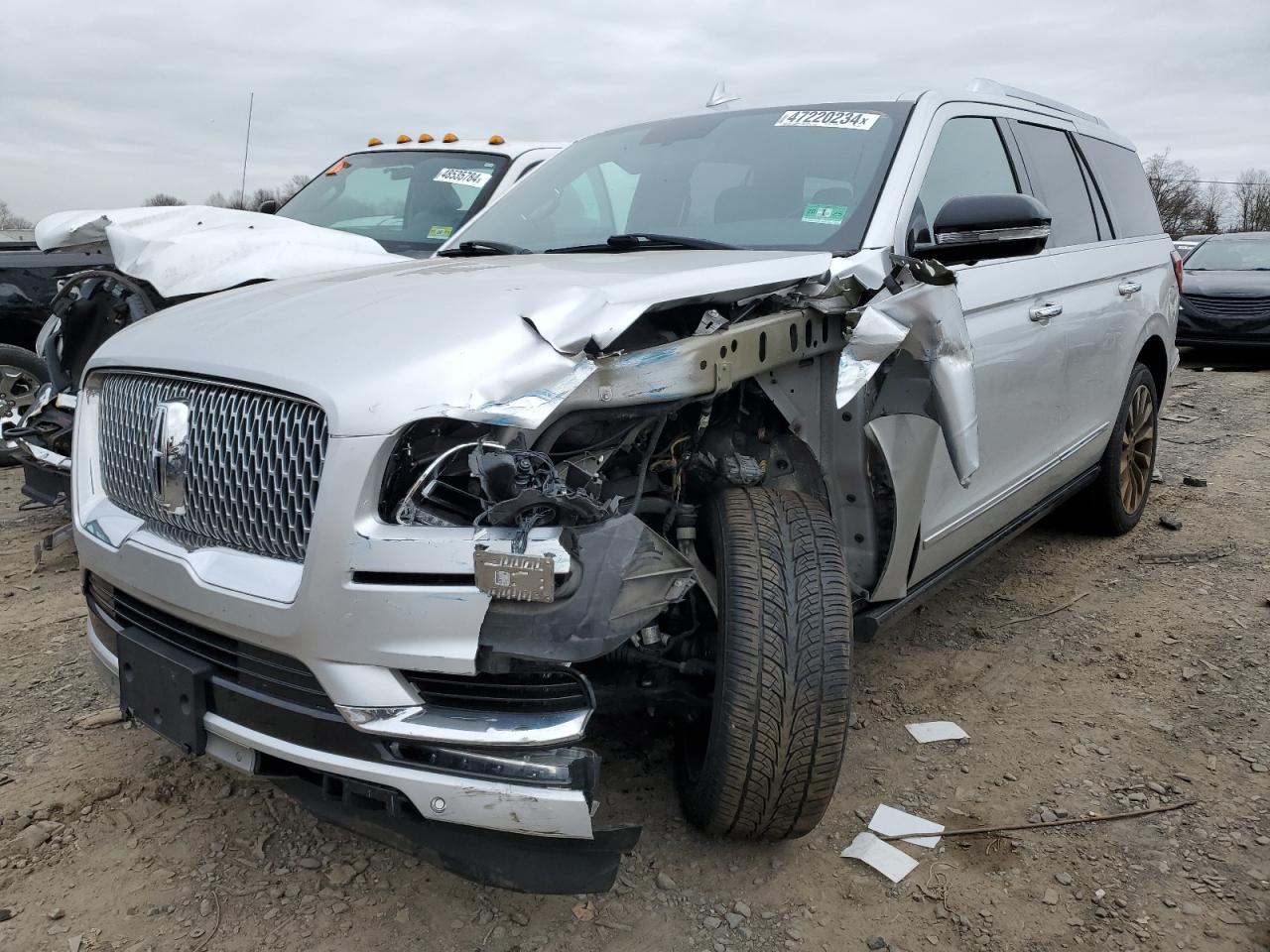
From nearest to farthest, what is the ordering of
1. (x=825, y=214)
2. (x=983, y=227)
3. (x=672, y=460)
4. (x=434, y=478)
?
(x=434, y=478) → (x=672, y=460) → (x=983, y=227) → (x=825, y=214)

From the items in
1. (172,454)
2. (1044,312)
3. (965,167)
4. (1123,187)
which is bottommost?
(172,454)

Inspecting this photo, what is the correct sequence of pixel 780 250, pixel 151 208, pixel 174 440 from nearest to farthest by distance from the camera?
pixel 174 440 < pixel 780 250 < pixel 151 208

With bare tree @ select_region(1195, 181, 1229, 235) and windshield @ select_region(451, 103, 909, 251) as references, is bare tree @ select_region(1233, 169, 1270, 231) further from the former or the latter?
windshield @ select_region(451, 103, 909, 251)

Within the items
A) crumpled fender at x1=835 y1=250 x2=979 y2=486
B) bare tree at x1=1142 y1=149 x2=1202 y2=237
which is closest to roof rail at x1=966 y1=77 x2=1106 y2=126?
crumpled fender at x1=835 y1=250 x2=979 y2=486

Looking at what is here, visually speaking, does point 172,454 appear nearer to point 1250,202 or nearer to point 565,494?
point 565,494

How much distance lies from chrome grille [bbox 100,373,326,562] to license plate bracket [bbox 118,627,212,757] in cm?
25

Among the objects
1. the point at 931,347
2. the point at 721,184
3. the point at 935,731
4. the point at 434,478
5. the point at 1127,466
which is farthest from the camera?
the point at 1127,466

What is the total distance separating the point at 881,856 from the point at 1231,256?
12417 mm

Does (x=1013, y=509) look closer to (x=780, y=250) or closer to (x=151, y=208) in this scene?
(x=780, y=250)

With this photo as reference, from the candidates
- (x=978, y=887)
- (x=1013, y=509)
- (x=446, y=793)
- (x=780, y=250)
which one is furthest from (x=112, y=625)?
(x=1013, y=509)

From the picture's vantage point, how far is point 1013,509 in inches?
142

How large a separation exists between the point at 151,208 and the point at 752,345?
3.56 meters

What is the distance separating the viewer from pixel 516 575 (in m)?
1.79

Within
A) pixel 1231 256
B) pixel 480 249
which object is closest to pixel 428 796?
pixel 480 249
